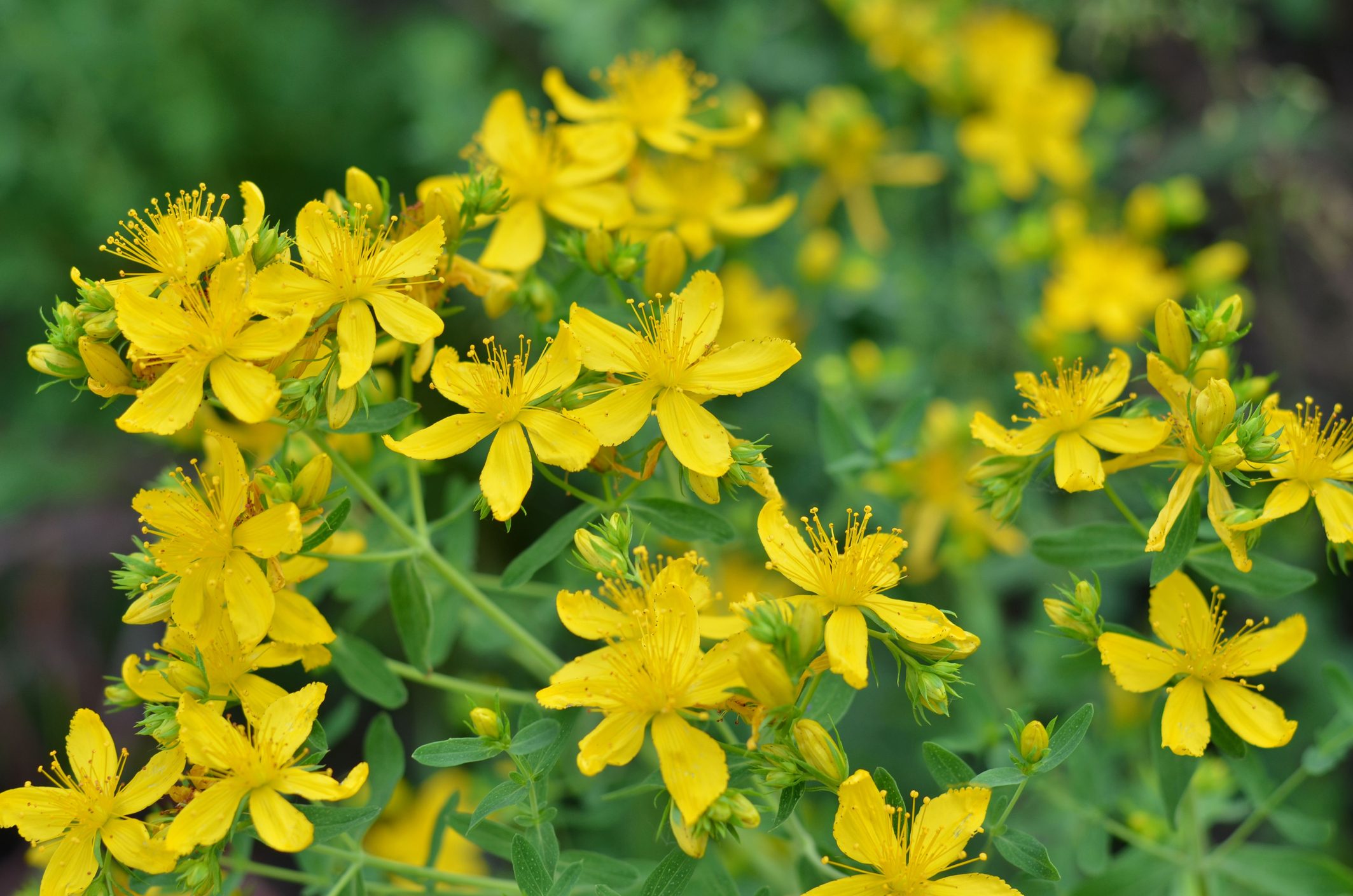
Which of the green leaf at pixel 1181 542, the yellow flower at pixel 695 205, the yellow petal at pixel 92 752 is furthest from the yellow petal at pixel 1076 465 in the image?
the yellow petal at pixel 92 752

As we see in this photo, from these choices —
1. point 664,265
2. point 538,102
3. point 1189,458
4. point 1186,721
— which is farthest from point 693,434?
point 538,102

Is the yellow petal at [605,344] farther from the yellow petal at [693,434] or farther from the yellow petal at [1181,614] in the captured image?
the yellow petal at [1181,614]

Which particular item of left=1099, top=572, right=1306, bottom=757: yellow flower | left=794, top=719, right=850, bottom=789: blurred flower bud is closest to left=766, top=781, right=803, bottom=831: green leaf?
left=794, top=719, right=850, bottom=789: blurred flower bud

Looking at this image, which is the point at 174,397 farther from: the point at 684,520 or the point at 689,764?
the point at 689,764

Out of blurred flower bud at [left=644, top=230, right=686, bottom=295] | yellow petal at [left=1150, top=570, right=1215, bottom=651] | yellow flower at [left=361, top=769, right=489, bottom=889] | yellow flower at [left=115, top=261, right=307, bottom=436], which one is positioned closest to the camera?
yellow flower at [left=115, top=261, right=307, bottom=436]

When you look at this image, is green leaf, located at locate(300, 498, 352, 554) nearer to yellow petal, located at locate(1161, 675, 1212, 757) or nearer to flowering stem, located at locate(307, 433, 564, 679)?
flowering stem, located at locate(307, 433, 564, 679)

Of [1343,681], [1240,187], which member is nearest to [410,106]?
[1240,187]
